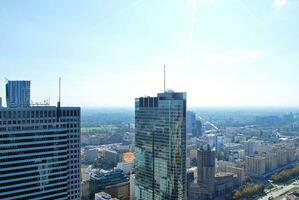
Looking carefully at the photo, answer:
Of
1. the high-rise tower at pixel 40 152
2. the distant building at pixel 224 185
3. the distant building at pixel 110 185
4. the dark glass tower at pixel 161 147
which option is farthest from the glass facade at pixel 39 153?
the distant building at pixel 224 185

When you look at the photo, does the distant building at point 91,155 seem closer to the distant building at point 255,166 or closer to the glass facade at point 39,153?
the distant building at point 255,166

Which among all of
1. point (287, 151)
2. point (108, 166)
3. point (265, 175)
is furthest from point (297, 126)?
point (108, 166)

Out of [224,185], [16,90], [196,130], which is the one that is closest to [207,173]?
[224,185]

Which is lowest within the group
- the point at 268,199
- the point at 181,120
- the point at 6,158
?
the point at 268,199

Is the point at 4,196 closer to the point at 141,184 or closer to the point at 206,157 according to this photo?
the point at 141,184

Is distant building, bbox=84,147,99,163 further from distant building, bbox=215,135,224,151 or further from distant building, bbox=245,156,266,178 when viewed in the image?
distant building, bbox=245,156,266,178
